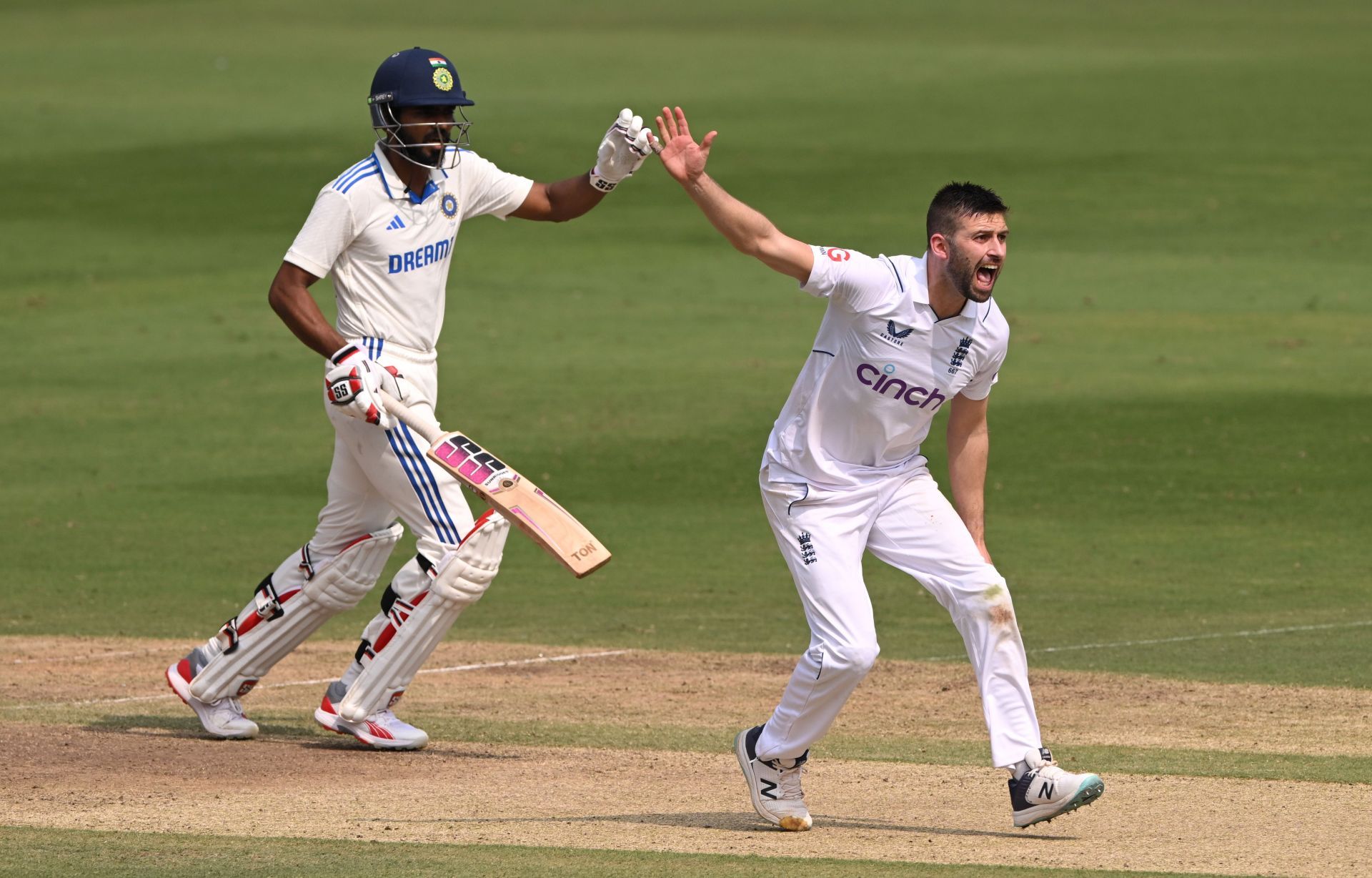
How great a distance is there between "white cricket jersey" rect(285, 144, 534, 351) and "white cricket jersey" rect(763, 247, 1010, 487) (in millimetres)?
1861

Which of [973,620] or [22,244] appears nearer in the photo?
[973,620]

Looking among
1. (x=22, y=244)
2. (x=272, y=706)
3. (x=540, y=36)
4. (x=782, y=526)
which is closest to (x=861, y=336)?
(x=782, y=526)

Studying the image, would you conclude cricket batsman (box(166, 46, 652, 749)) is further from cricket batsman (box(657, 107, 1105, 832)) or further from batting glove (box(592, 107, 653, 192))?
cricket batsman (box(657, 107, 1105, 832))

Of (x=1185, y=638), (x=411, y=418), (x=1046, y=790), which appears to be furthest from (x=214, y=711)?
(x=1185, y=638)

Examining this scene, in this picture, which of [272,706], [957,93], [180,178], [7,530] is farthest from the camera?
[957,93]

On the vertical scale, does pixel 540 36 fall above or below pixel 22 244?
above

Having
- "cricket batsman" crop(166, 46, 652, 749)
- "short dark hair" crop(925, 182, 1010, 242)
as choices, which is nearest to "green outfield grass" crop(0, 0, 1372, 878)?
"cricket batsman" crop(166, 46, 652, 749)

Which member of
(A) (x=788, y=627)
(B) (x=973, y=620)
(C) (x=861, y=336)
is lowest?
(A) (x=788, y=627)

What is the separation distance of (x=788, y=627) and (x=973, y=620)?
500cm

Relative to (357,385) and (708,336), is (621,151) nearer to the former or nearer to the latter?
(357,385)

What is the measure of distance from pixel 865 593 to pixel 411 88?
289cm

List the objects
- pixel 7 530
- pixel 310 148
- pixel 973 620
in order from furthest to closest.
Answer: pixel 310 148, pixel 7 530, pixel 973 620

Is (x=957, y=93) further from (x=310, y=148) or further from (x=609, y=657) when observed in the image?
(x=609, y=657)

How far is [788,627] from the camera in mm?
12078
